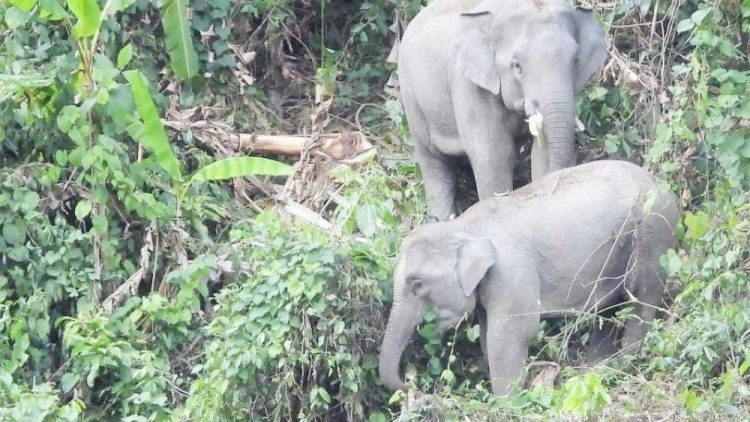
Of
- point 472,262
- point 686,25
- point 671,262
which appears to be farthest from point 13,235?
point 686,25

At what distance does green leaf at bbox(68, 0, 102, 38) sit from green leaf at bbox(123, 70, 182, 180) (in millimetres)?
296

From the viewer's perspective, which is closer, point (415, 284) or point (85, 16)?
point (415, 284)

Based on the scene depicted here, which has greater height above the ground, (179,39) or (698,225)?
(179,39)

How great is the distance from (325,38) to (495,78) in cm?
273

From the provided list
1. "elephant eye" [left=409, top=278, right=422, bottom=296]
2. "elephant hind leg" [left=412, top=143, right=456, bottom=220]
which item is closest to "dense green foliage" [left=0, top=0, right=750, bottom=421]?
"elephant hind leg" [left=412, top=143, right=456, bottom=220]

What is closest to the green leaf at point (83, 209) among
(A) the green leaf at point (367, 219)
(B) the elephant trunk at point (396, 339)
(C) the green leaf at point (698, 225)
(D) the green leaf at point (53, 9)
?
(D) the green leaf at point (53, 9)

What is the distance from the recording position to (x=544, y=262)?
9.79m

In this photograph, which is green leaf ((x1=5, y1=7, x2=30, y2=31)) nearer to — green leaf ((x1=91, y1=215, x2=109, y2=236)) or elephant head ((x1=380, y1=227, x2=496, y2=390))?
green leaf ((x1=91, y1=215, x2=109, y2=236))

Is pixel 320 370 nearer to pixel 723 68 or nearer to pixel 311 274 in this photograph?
pixel 311 274

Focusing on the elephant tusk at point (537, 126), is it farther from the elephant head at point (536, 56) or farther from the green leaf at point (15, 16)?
the green leaf at point (15, 16)

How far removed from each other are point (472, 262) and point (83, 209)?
6.95 ft

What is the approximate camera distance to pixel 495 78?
1047cm

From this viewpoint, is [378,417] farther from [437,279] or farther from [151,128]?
[151,128]

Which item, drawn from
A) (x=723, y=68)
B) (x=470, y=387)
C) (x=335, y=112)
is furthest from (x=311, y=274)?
(x=335, y=112)
